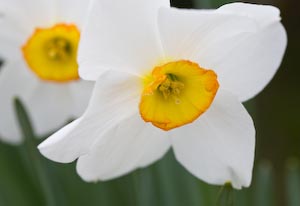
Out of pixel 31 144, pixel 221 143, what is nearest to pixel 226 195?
pixel 221 143

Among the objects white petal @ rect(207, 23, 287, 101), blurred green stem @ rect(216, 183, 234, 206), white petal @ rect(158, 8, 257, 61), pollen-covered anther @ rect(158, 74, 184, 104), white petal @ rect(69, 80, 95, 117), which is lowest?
white petal @ rect(69, 80, 95, 117)

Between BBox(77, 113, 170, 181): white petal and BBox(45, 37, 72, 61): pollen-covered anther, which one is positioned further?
BBox(45, 37, 72, 61): pollen-covered anther

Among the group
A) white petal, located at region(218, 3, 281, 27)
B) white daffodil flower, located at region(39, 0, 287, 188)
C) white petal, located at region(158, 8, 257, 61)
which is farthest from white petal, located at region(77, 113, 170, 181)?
white petal, located at region(218, 3, 281, 27)

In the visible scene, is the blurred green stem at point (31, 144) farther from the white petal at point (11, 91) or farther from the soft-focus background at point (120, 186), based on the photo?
the white petal at point (11, 91)

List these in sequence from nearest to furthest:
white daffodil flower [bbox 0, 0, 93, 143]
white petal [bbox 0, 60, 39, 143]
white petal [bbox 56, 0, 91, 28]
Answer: white petal [bbox 56, 0, 91, 28] < white daffodil flower [bbox 0, 0, 93, 143] < white petal [bbox 0, 60, 39, 143]

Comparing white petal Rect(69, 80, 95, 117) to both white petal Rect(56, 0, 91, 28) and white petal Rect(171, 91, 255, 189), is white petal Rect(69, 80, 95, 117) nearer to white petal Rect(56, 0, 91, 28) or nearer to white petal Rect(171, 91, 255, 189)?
white petal Rect(56, 0, 91, 28)

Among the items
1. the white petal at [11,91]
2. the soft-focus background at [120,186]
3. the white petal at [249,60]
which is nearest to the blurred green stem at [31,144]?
the soft-focus background at [120,186]

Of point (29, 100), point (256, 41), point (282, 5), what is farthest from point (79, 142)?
point (282, 5)
